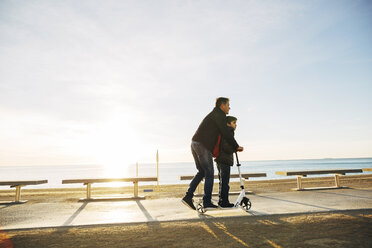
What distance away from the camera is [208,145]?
4.98m

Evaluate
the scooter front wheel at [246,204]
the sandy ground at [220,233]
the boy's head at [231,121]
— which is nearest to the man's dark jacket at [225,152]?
the boy's head at [231,121]

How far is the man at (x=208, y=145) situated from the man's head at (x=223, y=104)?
8 centimetres

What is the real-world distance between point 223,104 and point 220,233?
96.0 inches

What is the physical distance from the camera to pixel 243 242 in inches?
134

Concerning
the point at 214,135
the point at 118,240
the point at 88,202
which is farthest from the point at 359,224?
the point at 88,202

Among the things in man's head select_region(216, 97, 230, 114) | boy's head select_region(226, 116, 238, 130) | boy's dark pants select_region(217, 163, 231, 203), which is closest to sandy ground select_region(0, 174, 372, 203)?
boy's dark pants select_region(217, 163, 231, 203)

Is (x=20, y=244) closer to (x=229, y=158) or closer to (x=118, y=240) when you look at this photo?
(x=118, y=240)

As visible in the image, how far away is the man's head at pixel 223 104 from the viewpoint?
205 inches

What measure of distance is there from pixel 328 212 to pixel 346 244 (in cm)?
227

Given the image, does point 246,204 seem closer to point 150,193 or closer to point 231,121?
point 231,121

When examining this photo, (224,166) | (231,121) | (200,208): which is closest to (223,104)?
(231,121)

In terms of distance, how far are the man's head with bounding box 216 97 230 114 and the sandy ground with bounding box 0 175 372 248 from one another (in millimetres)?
2105

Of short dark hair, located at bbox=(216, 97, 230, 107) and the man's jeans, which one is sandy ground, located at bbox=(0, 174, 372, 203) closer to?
the man's jeans

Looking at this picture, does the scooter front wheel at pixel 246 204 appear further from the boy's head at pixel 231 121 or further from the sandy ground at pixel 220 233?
the boy's head at pixel 231 121
